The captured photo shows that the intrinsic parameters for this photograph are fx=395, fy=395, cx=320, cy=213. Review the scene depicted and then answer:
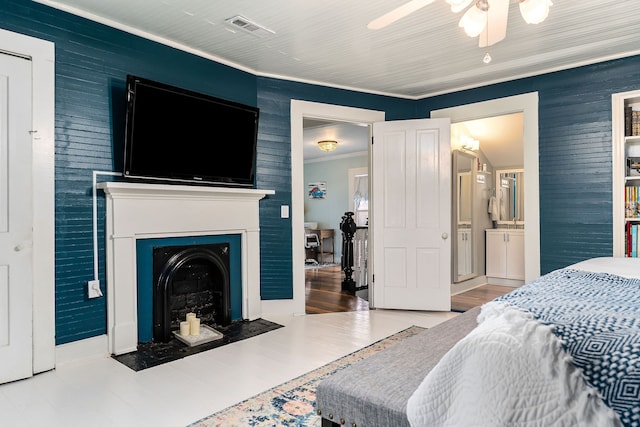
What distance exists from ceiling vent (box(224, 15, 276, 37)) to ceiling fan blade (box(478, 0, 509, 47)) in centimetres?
163

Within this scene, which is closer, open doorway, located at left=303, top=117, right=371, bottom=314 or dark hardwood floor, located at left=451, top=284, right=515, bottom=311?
dark hardwood floor, located at left=451, top=284, right=515, bottom=311

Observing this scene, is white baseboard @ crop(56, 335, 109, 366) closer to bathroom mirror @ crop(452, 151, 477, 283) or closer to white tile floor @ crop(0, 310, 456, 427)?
white tile floor @ crop(0, 310, 456, 427)

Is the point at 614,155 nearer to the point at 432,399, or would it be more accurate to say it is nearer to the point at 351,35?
the point at 351,35

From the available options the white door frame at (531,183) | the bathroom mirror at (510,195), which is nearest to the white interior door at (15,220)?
the white door frame at (531,183)

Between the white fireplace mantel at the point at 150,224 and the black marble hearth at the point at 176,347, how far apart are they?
0.36 feet

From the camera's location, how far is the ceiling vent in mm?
2871

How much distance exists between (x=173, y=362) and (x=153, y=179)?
1353 millimetres

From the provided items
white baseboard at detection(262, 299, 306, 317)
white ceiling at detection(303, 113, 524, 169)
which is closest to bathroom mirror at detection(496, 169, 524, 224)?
white ceiling at detection(303, 113, 524, 169)

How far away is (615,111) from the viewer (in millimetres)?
3439

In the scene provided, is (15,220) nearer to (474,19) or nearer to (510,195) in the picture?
(474,19)

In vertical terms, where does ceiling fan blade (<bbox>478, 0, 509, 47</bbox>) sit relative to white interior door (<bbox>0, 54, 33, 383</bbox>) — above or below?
above

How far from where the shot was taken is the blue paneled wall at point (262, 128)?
2709 mm

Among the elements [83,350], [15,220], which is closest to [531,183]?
→ [83,350]

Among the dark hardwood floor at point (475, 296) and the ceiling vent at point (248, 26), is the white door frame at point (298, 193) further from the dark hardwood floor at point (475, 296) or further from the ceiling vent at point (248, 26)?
the dark hardwood floor at point (475, 296)
